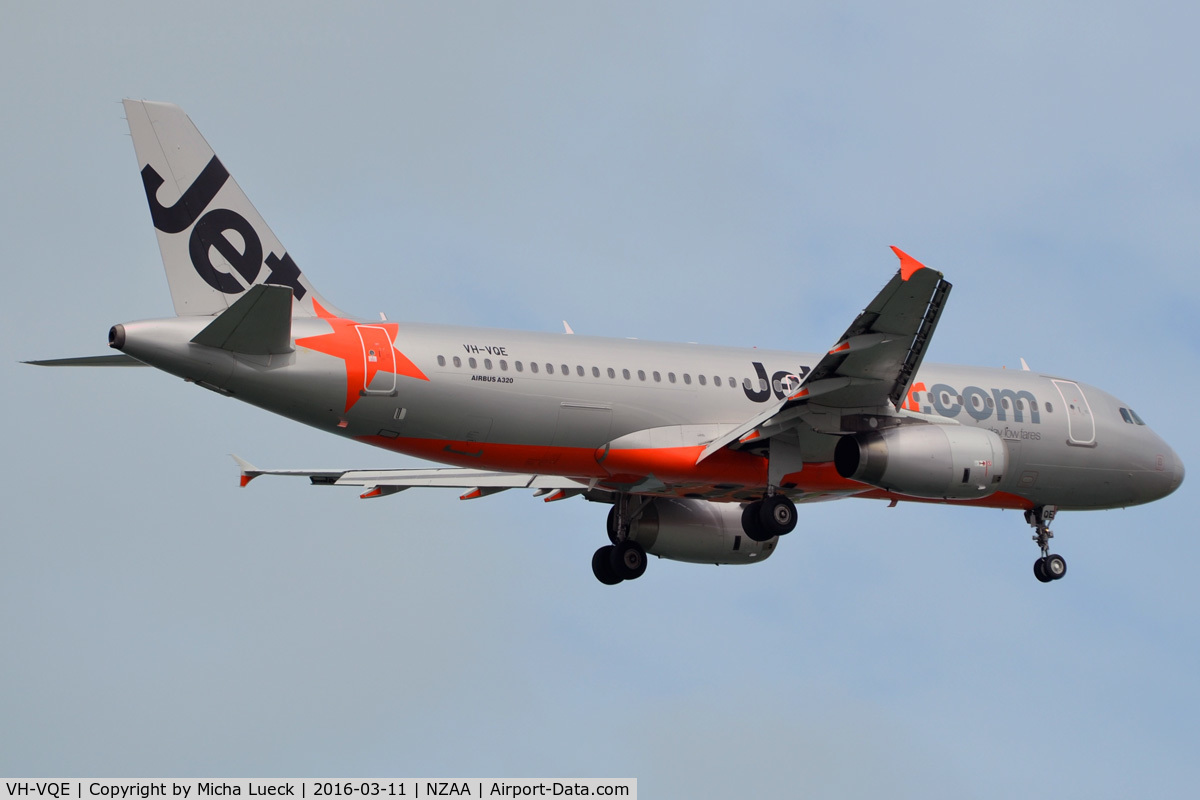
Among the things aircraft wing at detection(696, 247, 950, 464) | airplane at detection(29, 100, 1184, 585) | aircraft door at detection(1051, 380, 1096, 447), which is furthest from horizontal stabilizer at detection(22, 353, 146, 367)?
aircraft door at detection(1051, 380, 1096, 447)

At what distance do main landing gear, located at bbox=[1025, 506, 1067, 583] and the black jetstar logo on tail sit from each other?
47.4 feet

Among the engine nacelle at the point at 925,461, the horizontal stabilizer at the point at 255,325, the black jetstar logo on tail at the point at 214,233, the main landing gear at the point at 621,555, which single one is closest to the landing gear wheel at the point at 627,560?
the main landing gear at the point at 621,555

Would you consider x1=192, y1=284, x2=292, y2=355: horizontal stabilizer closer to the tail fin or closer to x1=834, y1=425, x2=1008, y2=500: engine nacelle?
the tail fin

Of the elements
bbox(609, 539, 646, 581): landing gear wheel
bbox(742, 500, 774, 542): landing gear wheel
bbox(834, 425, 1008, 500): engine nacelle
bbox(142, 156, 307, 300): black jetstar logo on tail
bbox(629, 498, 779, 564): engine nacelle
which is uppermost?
bbox(142, 156, 307, 300): black jetstar logo on tail

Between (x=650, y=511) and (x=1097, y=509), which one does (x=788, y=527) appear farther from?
(x=1097, y=509)

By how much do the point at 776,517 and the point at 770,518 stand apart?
99 mm

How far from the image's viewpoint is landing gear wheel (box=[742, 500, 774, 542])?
24656mm

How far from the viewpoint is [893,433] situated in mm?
24297

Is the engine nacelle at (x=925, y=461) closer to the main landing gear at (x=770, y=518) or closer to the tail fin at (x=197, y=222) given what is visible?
the main landing gear at (x=770, y=518)

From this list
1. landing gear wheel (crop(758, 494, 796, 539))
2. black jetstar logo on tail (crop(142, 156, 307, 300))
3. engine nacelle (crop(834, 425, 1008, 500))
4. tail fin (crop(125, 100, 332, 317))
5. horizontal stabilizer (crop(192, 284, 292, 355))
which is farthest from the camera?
landing gear wheel (crop(758, 494, 796, 539))

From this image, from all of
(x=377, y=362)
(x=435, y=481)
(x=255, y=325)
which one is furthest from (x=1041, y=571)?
(x=255, y=325)

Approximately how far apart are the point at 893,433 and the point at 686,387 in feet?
11.3

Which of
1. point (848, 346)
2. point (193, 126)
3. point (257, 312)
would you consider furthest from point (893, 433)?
point (193, 126)

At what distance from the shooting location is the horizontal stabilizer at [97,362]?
813 inches
